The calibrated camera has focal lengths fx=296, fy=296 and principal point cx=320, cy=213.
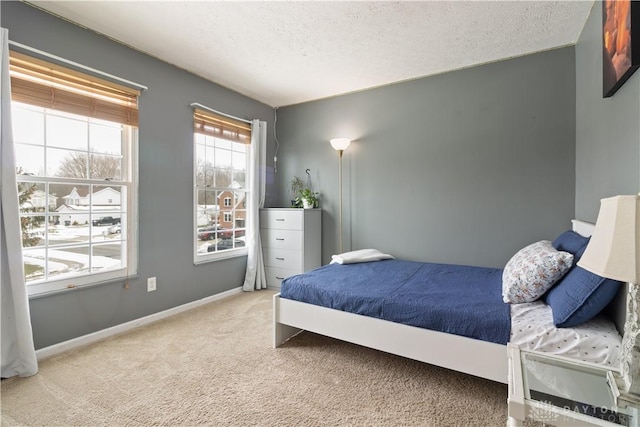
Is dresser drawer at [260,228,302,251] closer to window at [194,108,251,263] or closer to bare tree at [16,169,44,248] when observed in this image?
window at [194,108,251,263]

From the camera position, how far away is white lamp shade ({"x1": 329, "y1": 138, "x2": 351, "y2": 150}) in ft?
11.4

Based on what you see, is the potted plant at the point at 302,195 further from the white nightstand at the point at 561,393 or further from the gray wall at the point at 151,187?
the white nightstand at the point at 561,393

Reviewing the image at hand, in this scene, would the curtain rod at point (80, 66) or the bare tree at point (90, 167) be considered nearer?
the curtain rod at point (80, 66)

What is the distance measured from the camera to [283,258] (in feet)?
12.2

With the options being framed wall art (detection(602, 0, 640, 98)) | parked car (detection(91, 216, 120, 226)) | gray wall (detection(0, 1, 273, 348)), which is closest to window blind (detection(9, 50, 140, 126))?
gray wall (detection(0, 1, 273, 348))

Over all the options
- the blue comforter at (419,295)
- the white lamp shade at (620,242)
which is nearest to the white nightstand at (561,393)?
the blue comforter at (419,295)

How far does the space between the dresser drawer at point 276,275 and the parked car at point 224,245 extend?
0.48m

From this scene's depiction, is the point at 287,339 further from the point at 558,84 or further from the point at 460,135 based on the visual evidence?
the point at 558,84

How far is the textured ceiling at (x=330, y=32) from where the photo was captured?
2092 mm

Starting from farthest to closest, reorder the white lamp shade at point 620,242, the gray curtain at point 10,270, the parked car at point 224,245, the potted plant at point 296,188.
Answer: the potted plant at point 296,188
the parked car at point 224,245
the gray curtain at point 10,270
the white lamp shade at point 620,242

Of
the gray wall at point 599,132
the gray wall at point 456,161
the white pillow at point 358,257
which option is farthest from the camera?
the white pillow at point 358,257

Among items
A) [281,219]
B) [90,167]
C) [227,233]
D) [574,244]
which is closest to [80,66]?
[90,167]

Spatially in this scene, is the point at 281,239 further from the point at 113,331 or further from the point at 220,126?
the point at 113,331

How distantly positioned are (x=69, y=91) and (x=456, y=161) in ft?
11.2
